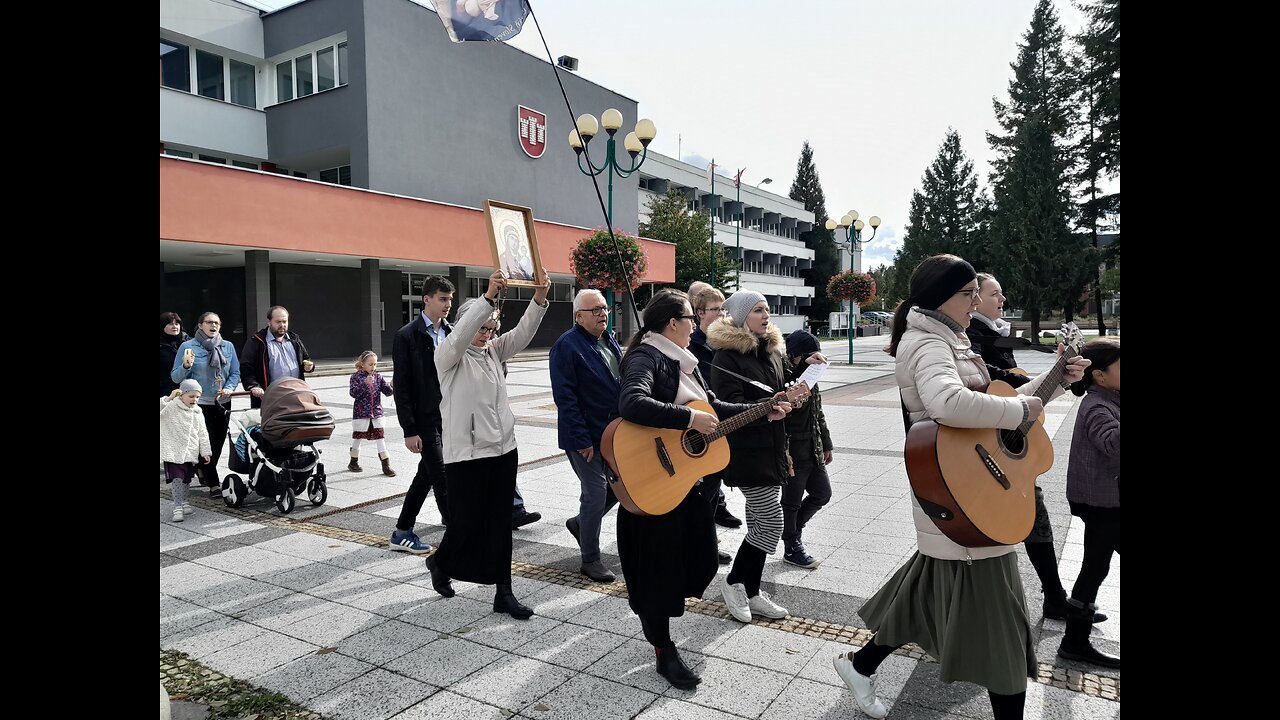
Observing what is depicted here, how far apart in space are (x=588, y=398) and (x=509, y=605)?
149 centimetres

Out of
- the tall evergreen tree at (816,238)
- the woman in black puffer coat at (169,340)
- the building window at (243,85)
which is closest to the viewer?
the woman in black puffer coat at (169,340)

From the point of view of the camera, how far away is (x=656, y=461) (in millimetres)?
3635

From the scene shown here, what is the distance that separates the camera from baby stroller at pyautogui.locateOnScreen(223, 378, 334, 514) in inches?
270

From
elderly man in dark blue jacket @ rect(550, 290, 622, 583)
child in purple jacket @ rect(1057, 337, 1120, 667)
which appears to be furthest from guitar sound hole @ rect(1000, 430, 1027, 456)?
elderly man in dark blue jacket @ rect(550, 290, 622, 583)

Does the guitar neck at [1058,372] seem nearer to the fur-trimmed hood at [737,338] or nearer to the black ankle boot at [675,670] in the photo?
the fur-trimmed hood at [737,338]

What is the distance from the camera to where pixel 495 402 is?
4.54m

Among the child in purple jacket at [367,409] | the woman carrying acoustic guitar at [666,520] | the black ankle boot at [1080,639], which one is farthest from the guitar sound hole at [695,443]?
the child in purple jacket at [367,409]

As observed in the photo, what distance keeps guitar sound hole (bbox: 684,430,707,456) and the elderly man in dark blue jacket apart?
4.32 ft

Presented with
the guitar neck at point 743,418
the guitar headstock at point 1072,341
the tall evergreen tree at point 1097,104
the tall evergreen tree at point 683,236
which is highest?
the tall evergreen tree at point 1097,104

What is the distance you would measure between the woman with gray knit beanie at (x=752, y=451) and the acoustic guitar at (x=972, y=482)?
1.39 m

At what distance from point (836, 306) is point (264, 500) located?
6730cm

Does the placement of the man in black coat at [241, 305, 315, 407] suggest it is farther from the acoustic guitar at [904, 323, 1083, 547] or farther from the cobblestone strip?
the acoustic guitar at [904, 323, 1083, 547]

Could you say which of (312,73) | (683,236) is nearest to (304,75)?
(312,73)

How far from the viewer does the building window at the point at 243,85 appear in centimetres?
2955
